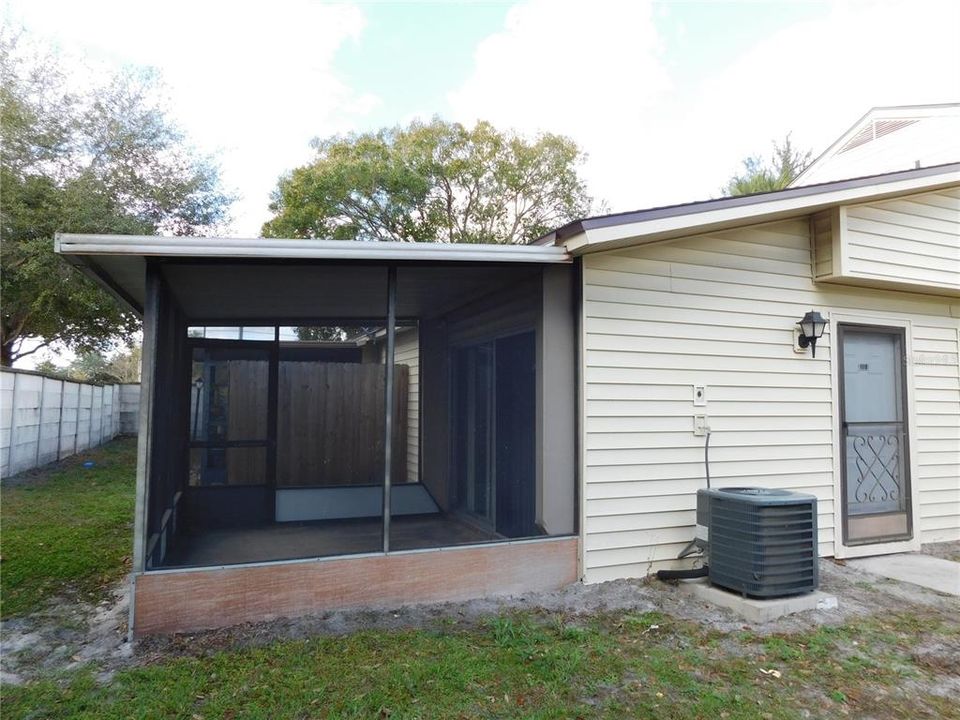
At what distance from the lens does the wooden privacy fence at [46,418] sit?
8438 mm

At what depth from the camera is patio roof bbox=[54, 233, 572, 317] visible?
10.3ft

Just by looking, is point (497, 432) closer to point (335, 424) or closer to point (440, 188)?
point (335, 424)

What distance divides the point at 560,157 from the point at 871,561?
14304 millimetres

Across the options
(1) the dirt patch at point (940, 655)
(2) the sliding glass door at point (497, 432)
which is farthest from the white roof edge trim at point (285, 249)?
(1) the dirt patch at point (940, 655)

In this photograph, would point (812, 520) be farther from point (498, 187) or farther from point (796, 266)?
point (498, 187)

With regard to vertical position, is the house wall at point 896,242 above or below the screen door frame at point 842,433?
above

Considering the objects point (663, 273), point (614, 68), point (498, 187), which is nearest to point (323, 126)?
point (498, 187)

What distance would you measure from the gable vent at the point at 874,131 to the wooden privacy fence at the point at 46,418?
14.7 meters

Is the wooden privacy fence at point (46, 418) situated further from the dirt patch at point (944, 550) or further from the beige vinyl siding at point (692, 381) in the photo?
the dirt patch at point (944, 550)

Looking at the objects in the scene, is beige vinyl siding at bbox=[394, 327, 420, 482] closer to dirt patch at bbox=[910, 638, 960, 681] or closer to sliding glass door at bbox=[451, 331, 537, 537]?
sliding glass door at bbox=[451, 331, 537, 537]

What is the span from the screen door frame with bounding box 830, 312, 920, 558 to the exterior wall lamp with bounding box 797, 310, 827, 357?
0.28 metres

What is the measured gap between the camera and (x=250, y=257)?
340 cm

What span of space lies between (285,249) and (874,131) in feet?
41.2

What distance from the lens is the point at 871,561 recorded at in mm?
4879
